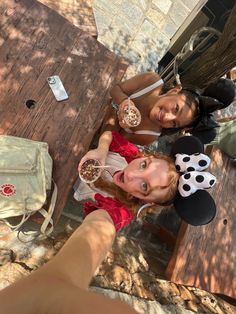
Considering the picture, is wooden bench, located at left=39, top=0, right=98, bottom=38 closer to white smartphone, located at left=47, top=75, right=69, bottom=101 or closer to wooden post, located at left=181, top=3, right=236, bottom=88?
white smartphone, located at left=47, top=75, right=69, bottom=101

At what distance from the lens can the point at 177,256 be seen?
327 centimetres

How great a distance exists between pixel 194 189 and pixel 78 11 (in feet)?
6.67

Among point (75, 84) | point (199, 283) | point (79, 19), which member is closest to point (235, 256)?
point (199, 283)

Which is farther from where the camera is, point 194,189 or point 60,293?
point 194,189

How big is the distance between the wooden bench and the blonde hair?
4.72 ft

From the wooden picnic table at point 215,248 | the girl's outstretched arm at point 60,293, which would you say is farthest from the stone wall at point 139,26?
the girl's outstretched arm at point 60,293

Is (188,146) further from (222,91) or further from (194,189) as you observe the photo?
(222,91)

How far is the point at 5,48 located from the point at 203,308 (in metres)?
3.30

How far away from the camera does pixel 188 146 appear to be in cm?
222

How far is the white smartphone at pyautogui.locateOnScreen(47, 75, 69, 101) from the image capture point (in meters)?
2.38

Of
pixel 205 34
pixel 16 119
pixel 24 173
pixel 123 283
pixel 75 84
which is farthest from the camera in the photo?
pixel 205 34

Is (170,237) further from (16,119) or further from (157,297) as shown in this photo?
(16,119)

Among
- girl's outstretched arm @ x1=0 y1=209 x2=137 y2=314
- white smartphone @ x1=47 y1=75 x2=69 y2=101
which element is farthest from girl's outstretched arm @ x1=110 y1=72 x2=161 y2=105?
girl's outstretched arm @ x1=0 y1=209 x2=137 y2=314

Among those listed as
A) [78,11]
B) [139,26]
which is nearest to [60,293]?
[78,11]
